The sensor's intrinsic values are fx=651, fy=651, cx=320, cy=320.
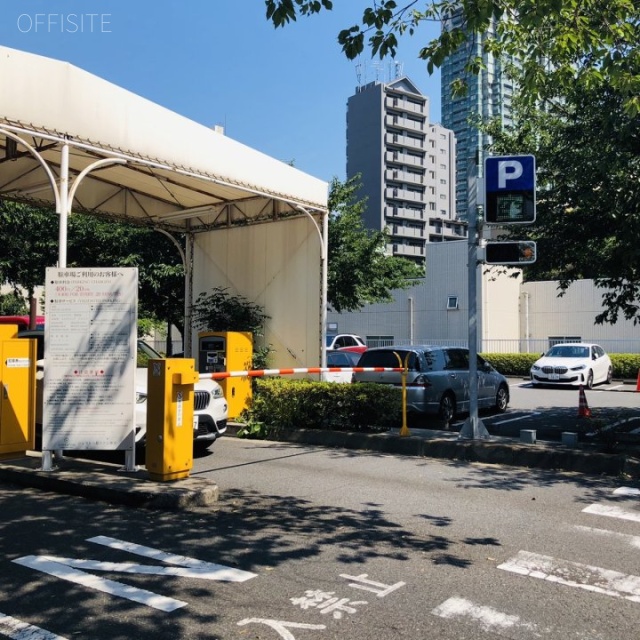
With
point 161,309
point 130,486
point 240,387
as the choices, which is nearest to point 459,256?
point 161,309

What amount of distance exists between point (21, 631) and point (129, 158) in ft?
26.0

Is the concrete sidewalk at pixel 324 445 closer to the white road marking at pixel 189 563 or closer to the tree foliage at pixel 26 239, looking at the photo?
the white road marking at pixel 189 563

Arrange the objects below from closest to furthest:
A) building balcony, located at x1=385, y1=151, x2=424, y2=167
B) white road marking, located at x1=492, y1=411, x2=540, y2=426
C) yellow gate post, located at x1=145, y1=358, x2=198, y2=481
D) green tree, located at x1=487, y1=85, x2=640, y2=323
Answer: yellow gate post, located at x1=145, y1=358, x2=198, y2=481 → green tree, located at x1=487, y1=85, x2=640, y2=323 → white road marking, located at x1=492, y1=411, x2=540, y2=426 → building balcony, located at x1=385, y1=151, x2=424, y2=167

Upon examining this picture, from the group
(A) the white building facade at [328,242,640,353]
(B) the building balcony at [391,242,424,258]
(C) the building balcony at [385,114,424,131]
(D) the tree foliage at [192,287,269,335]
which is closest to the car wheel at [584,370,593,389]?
(A) the white building facade at [328,242,640,353]

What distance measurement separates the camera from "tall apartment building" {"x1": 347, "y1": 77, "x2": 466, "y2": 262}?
88562mm

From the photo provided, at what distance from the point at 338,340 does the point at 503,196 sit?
21.7 meters

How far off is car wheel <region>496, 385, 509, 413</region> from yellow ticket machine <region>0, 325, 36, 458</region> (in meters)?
9.70

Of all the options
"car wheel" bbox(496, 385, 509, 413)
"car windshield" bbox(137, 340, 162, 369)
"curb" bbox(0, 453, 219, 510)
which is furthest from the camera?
"car wheel" bbox(496, 385, 509, 413)

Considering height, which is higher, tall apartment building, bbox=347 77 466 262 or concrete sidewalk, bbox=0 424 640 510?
tall apartment building, bbox=347 77 466 262

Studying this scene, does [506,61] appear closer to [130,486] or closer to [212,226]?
[212,226]

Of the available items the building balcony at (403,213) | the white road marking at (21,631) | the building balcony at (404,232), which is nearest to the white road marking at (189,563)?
the white road marking at (21,631)

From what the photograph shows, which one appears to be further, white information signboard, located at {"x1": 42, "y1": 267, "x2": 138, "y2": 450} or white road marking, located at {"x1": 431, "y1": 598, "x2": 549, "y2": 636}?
white information signboard, located at {"x1": 42, "y1": 267, "x2": 138, "y2": 450}

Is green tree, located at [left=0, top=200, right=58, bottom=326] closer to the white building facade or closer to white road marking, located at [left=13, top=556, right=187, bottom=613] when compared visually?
white road marking, located at [left=13, top=556, right=187, bottom=613]

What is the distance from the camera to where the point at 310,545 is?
5164 mm
